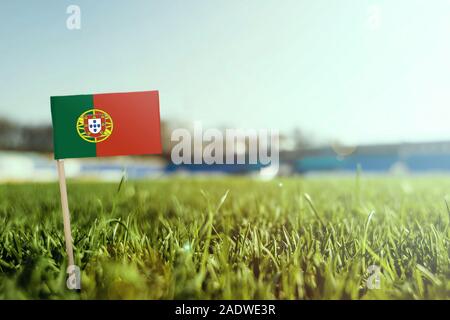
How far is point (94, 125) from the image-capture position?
3.94ft

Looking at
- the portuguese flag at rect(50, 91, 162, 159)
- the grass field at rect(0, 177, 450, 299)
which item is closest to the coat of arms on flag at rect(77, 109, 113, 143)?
the portuguese flag at rect(50, 91, 162, 159)

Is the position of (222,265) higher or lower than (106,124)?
lower

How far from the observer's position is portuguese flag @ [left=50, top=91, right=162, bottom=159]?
120cm

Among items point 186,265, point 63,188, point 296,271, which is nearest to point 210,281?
point 186,265

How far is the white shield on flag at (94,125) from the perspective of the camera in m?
1.20

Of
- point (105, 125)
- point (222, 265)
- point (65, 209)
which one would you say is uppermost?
point (105, 125)

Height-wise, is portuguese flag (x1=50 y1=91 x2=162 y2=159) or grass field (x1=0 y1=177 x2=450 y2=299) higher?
portuguese flag (x1=50 y1=91 x2=162 y2=159)

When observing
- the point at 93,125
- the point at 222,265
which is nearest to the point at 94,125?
the point at 93,125

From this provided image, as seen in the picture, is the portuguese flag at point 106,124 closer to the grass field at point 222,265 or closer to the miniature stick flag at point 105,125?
the miniature stick flag at point 105,125

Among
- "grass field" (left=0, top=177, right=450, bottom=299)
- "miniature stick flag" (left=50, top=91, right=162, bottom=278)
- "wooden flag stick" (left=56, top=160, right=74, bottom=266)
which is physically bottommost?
"grass field" (left=0, top=177, right=450, bottom=299)

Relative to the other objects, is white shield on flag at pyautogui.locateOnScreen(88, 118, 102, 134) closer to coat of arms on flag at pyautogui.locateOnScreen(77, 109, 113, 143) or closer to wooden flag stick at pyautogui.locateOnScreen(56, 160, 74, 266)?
coat of arms on flag at pyautogui.locateOnScreen(77, 109, 113, 143)

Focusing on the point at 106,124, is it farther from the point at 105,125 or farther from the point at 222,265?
the point at 222,265

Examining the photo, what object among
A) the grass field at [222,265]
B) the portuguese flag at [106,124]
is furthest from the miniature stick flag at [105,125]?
the grass field at [222,265]
